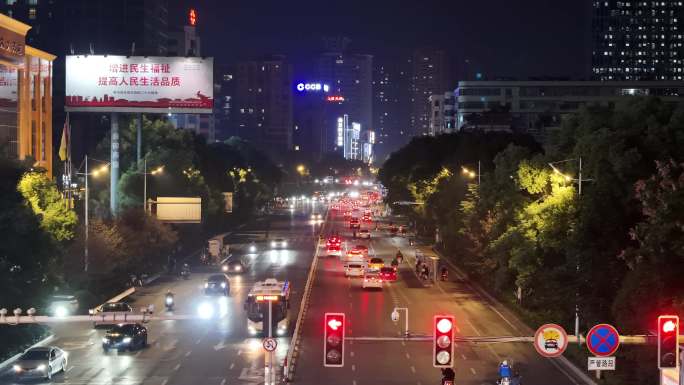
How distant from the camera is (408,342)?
5356 cm

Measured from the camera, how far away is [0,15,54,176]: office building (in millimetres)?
78000

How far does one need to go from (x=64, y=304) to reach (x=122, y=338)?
787cm

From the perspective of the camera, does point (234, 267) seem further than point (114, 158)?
Yes

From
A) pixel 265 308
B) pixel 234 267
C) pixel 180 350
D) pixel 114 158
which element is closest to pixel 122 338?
pixel 180 350

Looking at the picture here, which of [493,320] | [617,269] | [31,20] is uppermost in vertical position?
[31,20]

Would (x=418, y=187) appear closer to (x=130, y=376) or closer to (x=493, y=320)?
(x=493, y=320)

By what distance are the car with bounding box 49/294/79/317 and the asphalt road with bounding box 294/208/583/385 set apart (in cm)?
1188

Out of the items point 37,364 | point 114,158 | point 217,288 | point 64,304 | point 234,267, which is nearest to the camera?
point 37,364

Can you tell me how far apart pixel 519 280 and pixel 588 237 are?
952 cm

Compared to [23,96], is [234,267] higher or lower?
lower

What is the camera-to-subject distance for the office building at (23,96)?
78000 mm

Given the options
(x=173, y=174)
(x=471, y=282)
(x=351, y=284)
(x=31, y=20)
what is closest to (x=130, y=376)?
(x=351, y=284)

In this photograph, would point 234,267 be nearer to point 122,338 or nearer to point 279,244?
point 279,244

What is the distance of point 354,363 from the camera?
46531 mm
